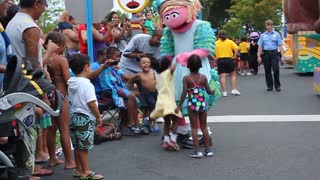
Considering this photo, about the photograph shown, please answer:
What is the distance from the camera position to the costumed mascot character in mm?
6691

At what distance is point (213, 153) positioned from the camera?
651 centimetres

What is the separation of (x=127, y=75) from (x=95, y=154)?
225 centimetres

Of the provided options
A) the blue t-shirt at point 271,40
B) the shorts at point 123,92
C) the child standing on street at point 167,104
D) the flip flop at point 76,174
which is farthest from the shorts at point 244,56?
the flip flop at point 76,174

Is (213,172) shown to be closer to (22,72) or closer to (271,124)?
(22,72)

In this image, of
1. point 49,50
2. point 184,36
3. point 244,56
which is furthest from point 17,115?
point 244,56

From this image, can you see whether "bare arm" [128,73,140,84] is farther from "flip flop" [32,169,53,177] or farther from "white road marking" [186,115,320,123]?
"flip flop" [32,169,53,177]

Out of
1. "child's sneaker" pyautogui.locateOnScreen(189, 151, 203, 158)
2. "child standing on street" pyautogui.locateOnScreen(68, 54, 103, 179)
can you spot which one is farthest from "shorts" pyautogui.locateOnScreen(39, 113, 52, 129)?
"child's sneaker" pyautogui.locateOnScreen(189, 151, 203, 158)

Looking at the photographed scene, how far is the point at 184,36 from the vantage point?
682 centimetres

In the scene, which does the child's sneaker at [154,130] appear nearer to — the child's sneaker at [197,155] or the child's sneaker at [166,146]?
the child's sneaker at [166,146]

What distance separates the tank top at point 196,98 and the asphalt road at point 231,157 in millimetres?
619

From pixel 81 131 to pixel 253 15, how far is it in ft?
117

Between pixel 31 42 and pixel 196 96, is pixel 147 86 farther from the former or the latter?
pixel 31 42

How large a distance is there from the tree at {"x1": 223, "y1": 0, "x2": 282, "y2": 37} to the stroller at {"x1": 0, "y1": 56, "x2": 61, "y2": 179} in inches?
1356

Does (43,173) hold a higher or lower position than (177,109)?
lower
